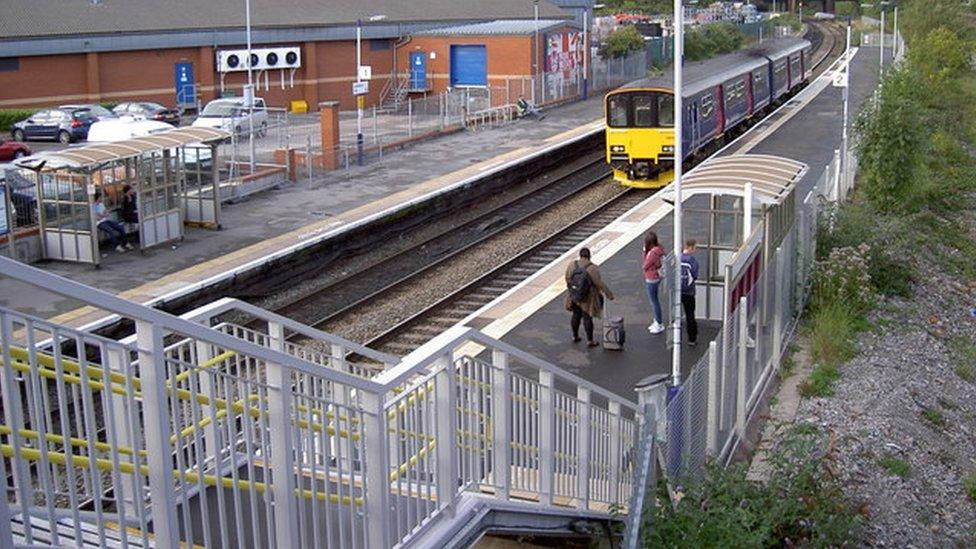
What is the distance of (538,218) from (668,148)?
4130 millimetres

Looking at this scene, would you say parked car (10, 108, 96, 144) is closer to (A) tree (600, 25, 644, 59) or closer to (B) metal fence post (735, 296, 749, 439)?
(A) tree (600, 25, 644, 59)

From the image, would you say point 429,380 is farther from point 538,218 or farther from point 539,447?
point 538,218

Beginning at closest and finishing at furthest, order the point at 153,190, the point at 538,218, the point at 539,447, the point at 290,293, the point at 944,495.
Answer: the point at 539,447 → the point at 944,495 → the point at 290,293 → the point at 153,190 → the point at 538,218

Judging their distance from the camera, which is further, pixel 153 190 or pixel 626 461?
pixel 153 190

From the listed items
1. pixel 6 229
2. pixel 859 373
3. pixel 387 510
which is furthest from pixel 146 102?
pixel 387 510

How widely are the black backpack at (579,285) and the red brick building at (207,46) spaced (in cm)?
2603

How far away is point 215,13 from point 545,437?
44.3m

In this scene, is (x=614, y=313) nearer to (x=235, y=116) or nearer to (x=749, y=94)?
(x=749, y=94)

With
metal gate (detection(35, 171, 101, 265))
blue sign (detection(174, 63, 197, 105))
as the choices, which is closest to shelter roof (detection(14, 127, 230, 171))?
metal gate (detection(35, 171, 101, 265))

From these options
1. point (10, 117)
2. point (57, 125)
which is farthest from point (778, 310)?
point (10, 117)

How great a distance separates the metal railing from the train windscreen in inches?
814

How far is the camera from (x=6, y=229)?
71.0 feet

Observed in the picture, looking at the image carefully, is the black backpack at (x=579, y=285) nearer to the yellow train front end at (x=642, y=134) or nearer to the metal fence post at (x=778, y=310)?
the metal fence post at (x=778, y=310)

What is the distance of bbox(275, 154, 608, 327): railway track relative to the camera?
20.0 metres
